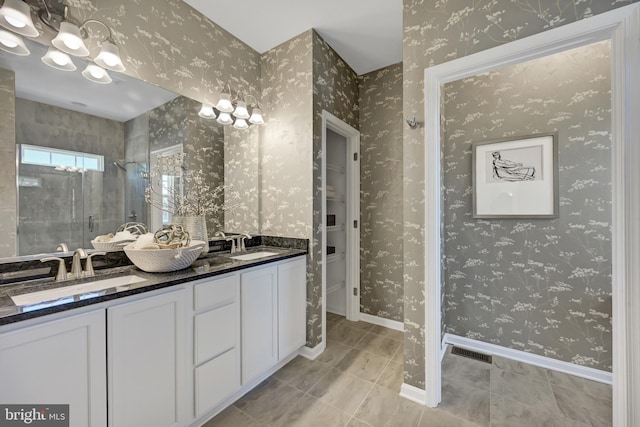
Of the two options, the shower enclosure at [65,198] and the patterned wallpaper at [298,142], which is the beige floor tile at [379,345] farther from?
the shower enclosure at [65,198]

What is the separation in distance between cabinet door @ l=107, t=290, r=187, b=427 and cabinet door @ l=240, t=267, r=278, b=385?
40cm

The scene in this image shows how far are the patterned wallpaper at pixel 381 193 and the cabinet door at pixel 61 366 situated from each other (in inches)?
91.7

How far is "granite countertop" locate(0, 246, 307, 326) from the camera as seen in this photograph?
87cm

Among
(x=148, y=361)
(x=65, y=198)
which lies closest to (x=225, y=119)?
(x=65, y=198)

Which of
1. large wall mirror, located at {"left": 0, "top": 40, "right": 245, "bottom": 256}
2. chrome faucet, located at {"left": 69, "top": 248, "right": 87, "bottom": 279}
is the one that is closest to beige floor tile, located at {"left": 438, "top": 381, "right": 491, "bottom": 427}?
chrome faucet, located at {"left": 69, "top": 248, "right": 87, "bottom": 279}

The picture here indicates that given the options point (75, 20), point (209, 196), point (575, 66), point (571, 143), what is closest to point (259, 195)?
point (209, 196)

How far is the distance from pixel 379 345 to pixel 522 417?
108cm

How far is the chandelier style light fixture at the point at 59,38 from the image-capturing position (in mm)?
1162

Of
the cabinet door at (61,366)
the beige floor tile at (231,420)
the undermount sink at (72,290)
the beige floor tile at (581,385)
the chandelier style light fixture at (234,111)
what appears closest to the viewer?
the cabinet door at (61,366)

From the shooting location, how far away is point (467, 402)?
1635 mm

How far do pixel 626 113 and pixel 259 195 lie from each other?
2.37 meters

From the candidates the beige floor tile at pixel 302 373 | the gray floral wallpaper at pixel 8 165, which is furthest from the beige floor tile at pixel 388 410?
the gray floral wallpaper at pixel 8 165

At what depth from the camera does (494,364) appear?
2035 millimetres

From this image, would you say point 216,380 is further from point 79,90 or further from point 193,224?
point 79,90
